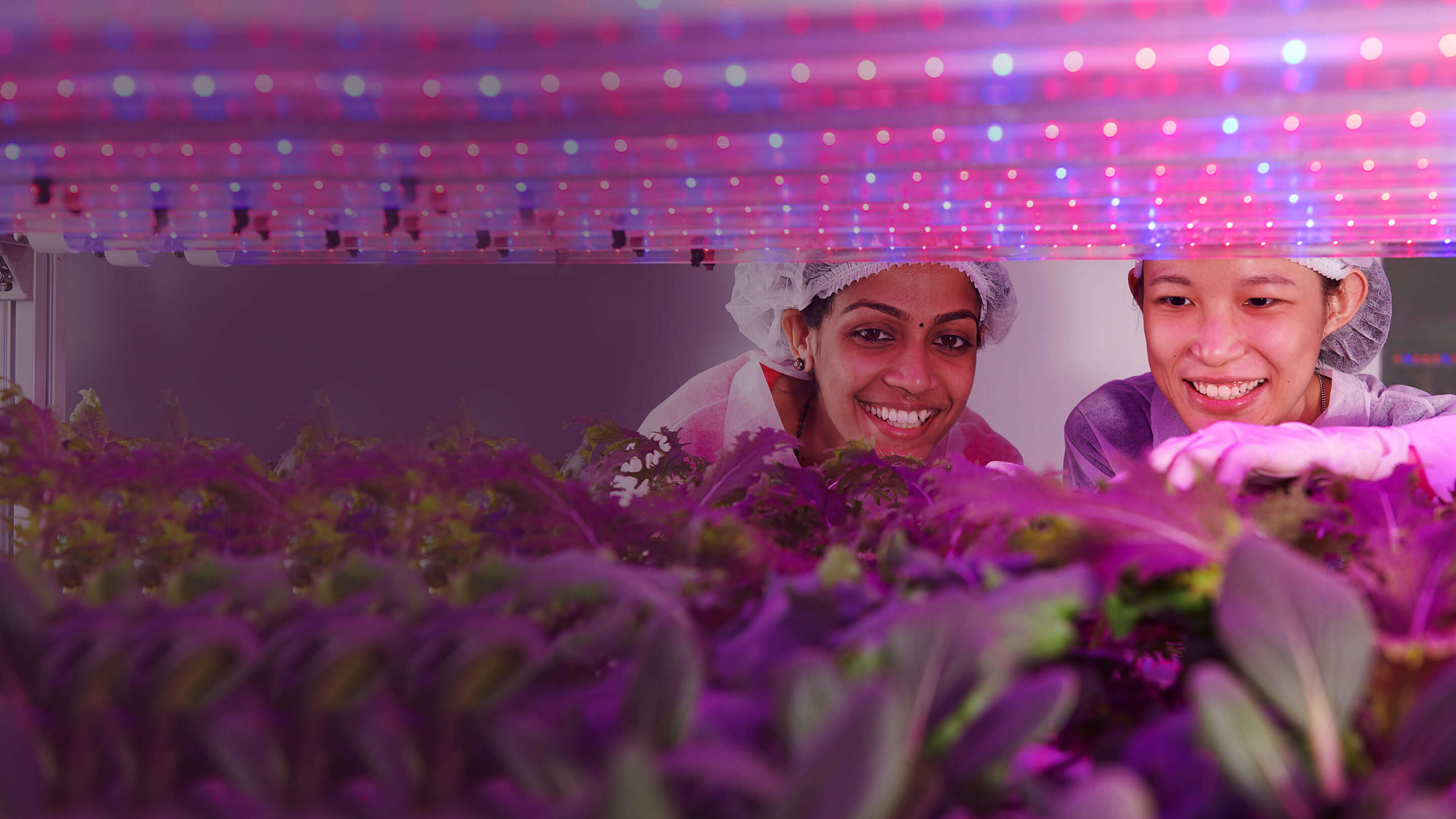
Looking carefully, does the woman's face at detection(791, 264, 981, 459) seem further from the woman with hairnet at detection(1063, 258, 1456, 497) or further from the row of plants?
the row of plants

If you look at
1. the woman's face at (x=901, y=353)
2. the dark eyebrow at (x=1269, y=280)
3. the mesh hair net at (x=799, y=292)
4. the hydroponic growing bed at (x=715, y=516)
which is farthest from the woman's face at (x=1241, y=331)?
the hydroponic growing bed at (x=715, y=516)

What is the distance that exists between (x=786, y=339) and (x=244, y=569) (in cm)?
211

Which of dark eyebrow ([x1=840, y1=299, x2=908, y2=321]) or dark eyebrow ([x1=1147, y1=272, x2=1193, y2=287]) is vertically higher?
dark eyebrow ([x1=1147, y1=272, x2=1193, y2=287])

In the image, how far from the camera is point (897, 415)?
2387 millimetres

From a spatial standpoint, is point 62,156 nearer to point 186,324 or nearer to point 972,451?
point 972,451

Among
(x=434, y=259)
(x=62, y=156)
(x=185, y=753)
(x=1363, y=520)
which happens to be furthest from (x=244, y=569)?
(x=434, y=259)

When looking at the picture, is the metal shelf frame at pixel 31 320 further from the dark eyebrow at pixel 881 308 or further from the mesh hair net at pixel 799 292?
the dark eyebrow at pixel 881 308

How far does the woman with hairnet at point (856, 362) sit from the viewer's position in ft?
7.68

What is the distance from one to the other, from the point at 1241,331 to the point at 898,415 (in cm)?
89

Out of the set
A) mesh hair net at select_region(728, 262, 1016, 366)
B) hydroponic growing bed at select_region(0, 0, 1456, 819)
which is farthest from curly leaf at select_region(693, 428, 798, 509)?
mesh hair net at select_region(728, 262, 1016, 366)

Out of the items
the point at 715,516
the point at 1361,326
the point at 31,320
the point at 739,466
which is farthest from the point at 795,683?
the point at 1361,326

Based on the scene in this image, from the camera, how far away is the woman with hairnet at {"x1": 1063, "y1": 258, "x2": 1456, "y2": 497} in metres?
2.08

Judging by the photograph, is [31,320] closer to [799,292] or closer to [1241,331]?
[799,292]

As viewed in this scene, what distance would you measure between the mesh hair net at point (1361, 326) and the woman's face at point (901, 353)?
0.51 meters
